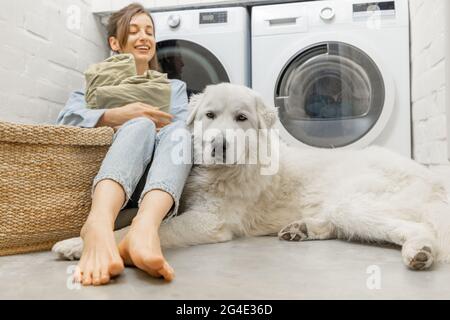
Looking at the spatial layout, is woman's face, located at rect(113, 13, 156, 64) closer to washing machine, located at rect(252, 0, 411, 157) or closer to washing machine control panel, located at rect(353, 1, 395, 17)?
washing machine, located at rect(252, 0, 411, 157)

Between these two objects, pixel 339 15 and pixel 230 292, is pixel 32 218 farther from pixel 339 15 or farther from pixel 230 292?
pixel 339 15

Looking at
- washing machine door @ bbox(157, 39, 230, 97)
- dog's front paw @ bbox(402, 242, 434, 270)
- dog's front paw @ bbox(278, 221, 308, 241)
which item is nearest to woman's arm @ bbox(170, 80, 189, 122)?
washing machine door @ bbox(157, 39, 230, 97)

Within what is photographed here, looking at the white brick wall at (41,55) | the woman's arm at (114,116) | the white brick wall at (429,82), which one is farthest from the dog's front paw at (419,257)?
the white brick wall at (41,55)

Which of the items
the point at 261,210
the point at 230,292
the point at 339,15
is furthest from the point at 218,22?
the point at 230,292

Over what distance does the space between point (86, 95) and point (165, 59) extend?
104 cm

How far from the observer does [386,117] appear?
8.36ft

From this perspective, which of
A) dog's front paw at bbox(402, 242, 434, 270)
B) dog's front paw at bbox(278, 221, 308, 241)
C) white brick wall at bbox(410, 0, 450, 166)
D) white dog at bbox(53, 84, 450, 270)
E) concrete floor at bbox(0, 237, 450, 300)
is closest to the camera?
concrete floor at bbox(0, 237, 450, 300)

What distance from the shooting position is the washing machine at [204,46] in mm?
2795

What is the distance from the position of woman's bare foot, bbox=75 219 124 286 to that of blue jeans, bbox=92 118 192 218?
21 centimetres

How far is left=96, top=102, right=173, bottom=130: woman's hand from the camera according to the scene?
1.75 m

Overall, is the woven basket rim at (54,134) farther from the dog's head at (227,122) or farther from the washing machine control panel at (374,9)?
the washing machine control panel at (374,9)

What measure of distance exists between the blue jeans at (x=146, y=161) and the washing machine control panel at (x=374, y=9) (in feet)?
5.31

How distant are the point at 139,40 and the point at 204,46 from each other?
61cm

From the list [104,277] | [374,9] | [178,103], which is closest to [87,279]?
[104,277]
